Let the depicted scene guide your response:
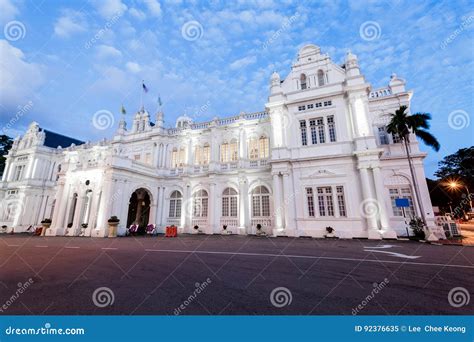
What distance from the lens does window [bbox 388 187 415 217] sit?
15.3m

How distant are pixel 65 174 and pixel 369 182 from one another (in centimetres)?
2722

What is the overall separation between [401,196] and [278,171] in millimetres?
9458

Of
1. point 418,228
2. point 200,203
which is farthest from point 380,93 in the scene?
point 200,203

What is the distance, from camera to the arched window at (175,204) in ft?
71.4

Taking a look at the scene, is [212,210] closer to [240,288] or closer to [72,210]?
[72,210]

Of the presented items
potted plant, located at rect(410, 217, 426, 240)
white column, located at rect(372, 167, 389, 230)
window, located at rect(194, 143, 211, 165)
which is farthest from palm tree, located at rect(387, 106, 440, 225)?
window, located at rect(194, 143, 211, 165)

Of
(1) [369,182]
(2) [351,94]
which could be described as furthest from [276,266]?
(2) [351,94]

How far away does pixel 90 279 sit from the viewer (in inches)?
185

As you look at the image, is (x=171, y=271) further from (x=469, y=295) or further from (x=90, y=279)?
(x=469, y=295)

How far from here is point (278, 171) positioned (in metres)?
16.6

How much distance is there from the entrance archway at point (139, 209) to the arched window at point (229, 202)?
9425 millimetres

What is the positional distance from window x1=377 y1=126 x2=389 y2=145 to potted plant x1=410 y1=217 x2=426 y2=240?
254 inches

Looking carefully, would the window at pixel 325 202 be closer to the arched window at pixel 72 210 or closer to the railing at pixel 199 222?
the railing at pixel 199 222

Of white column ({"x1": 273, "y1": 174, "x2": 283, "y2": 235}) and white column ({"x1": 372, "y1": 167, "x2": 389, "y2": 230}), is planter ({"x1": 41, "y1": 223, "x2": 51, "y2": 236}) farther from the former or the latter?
white column ({"x1": 372, "y1": 167, "x2": 389, "y2": 230})
